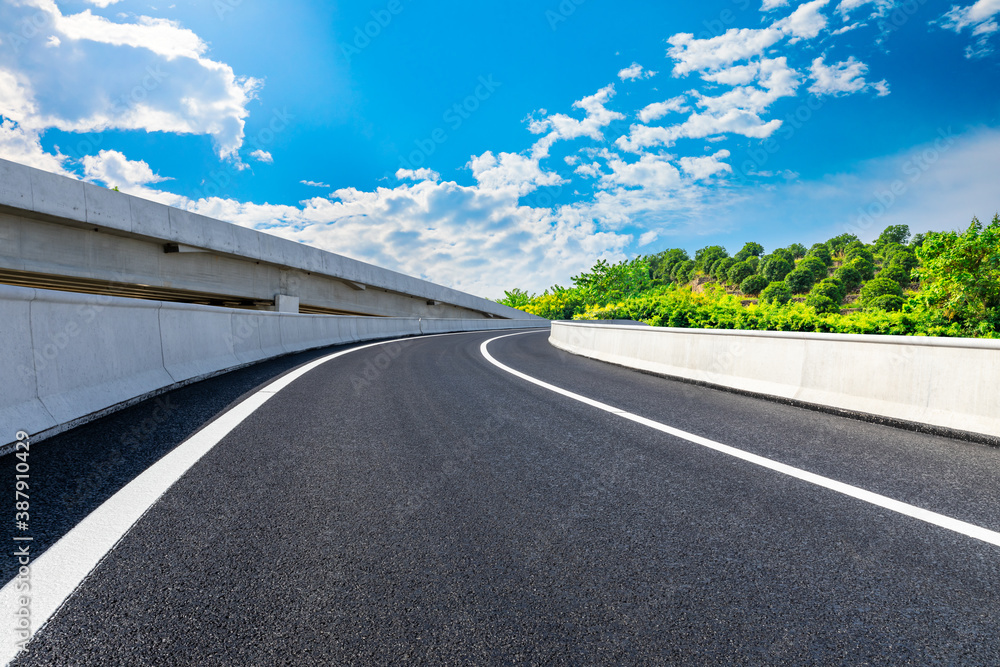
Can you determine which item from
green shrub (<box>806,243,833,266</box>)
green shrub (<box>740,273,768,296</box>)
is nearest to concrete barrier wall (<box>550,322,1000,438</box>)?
green shrub (<box>740,273,768,296</box>)

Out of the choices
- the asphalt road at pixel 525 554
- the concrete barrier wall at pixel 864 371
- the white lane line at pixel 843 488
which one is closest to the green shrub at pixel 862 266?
the concrete barrier wall at pixel 864 371

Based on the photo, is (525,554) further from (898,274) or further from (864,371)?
(898,274)

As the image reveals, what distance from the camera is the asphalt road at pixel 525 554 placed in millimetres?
1874

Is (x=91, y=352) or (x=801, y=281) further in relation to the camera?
(x=801, y=281)

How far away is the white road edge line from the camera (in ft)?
6.40

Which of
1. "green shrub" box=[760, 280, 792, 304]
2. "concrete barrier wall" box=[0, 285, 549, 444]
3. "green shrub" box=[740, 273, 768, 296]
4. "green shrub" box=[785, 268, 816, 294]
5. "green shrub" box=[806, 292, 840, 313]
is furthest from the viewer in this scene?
"green shrub" box=[740, 273, 768, 296]

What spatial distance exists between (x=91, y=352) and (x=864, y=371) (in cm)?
865

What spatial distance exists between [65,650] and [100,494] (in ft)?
5.71

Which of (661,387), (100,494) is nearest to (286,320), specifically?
(661,387)

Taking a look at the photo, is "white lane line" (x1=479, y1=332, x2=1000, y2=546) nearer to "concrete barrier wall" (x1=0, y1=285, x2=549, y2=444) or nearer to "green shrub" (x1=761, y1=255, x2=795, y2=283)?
"concrete barrier wall" (x1=0, y1=285, x2=549, y2=444)

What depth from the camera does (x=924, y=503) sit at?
336 cm

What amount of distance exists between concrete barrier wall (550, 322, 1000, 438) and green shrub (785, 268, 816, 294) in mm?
116664

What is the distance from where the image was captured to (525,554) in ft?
8.36

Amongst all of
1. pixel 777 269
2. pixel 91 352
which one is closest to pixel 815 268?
pixel 777 269
